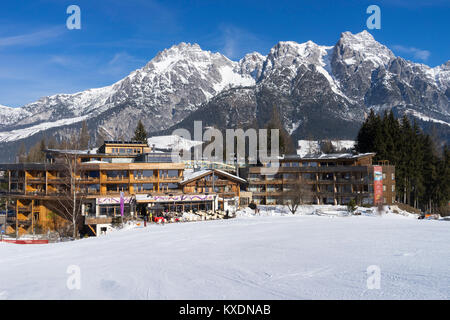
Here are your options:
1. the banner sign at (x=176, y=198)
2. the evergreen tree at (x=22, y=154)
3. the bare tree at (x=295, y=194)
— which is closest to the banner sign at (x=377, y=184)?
the bare tree at (x=295, y=194)

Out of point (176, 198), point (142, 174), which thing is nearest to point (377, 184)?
point (176, 198)

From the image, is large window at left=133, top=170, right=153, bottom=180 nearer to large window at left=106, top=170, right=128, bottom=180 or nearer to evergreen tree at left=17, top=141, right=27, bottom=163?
large window at left=106, top=170, right=128, bottom=180

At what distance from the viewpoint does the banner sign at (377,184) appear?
58481 millimetres

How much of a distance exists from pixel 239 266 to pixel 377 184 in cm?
4919

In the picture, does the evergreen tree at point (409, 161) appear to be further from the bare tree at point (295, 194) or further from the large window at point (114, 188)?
the large window at point (114, 188)

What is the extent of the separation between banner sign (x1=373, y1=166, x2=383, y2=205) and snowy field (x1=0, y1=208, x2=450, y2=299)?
33.1 metres

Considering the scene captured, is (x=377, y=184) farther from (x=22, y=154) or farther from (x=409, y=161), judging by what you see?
(x=22, y=154)

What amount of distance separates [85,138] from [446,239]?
10270cm

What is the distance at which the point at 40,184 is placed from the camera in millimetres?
52688

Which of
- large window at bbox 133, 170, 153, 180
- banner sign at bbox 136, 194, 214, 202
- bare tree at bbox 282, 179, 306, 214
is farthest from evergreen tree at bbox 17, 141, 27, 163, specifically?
bare tree at bbox 282, 179, 306, 214

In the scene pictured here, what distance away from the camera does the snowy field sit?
12336mm

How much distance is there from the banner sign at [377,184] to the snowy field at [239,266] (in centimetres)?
3310
